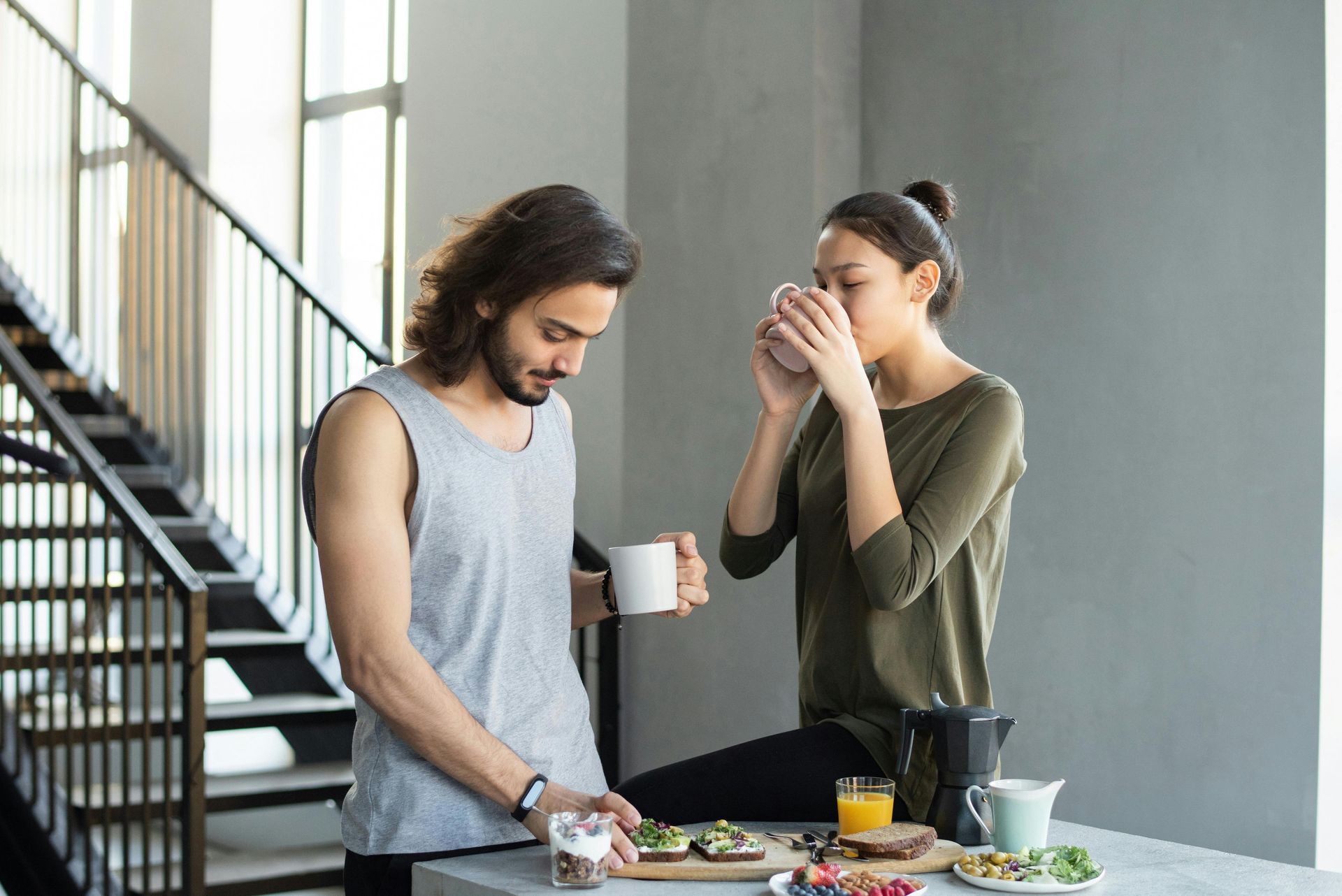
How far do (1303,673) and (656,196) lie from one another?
83.1 inches

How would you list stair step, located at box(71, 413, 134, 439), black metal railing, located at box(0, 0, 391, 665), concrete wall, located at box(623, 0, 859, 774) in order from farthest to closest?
1. stair step, located at box(71, 413, 134, 439)
2. black metal railing, located at box(0, 0, 391, 665)
3. concrete wall, located at box(623, 0, 859, 774)

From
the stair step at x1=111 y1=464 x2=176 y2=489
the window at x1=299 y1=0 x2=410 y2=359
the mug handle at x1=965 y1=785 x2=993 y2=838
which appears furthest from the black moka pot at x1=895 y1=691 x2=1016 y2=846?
the window at x1=299 y1=0 x2=410 y2=359

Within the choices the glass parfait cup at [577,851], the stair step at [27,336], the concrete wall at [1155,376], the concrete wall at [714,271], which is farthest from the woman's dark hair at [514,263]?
the stair step at [27,336]

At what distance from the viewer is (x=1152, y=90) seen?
8.55 feet

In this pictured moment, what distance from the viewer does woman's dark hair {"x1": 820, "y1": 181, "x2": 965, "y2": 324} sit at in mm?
1724

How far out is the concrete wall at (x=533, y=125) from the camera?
3.89 metres

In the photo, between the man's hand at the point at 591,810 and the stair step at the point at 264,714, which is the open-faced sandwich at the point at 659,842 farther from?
the stair step at the point at 264,714

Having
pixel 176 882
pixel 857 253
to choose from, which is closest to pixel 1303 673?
pixel 857 253

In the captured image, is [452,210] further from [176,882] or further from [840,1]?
[176,882]

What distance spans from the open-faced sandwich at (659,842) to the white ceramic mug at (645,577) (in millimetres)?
307

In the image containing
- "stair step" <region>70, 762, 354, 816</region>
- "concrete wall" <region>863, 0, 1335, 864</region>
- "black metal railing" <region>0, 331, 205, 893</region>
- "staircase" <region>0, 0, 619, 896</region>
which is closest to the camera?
"concrete wall" <region>863, 0, 1335, 864</region>

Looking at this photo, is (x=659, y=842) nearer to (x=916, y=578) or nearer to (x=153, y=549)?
(x=916, y=578)

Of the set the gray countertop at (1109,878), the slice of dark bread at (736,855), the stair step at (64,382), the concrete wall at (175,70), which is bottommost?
the gray countertop at (1109,878)

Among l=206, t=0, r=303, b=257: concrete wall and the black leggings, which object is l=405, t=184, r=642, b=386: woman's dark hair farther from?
l=206, t=0, r=303, b=257: concrete wall
